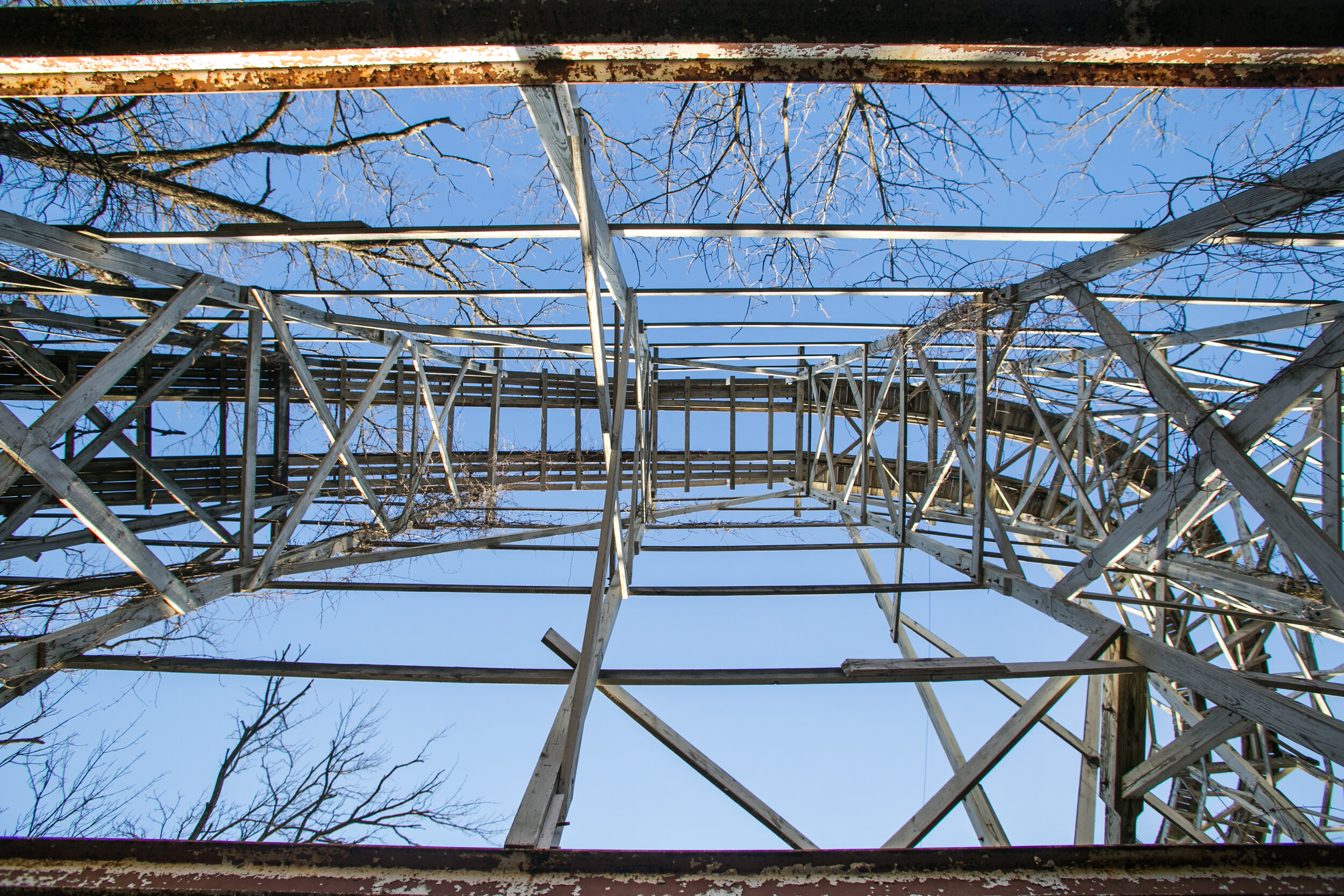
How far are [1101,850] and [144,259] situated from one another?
6.75 metres

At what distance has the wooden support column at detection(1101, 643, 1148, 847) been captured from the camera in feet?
11.1

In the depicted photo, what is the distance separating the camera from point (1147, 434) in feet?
20.8

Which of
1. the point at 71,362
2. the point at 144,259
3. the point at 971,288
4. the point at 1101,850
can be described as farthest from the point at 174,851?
the point at 71,362

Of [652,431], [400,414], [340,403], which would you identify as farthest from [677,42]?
[340,403]

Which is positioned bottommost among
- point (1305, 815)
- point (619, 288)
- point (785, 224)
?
point (1305, 815)

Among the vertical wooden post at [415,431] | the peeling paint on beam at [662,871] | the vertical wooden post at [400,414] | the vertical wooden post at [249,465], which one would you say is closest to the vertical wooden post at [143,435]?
the vertical wooden post at [400,414]

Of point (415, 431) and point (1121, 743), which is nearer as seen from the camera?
point (1121, 743)

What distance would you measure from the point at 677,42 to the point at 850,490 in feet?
→ 26.2

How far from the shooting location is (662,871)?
1.44 meters

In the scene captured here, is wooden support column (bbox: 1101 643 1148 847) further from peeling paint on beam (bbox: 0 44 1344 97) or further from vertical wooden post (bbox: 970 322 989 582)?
peeling paint on beam (bbox: 0 44 1344 97)

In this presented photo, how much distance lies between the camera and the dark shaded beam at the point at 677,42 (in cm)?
140

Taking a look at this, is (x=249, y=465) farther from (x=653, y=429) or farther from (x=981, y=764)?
(x=981, y=764)

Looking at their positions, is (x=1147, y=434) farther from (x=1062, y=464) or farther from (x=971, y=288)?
(x=971, y=288)

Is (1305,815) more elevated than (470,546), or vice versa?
(470,546)
